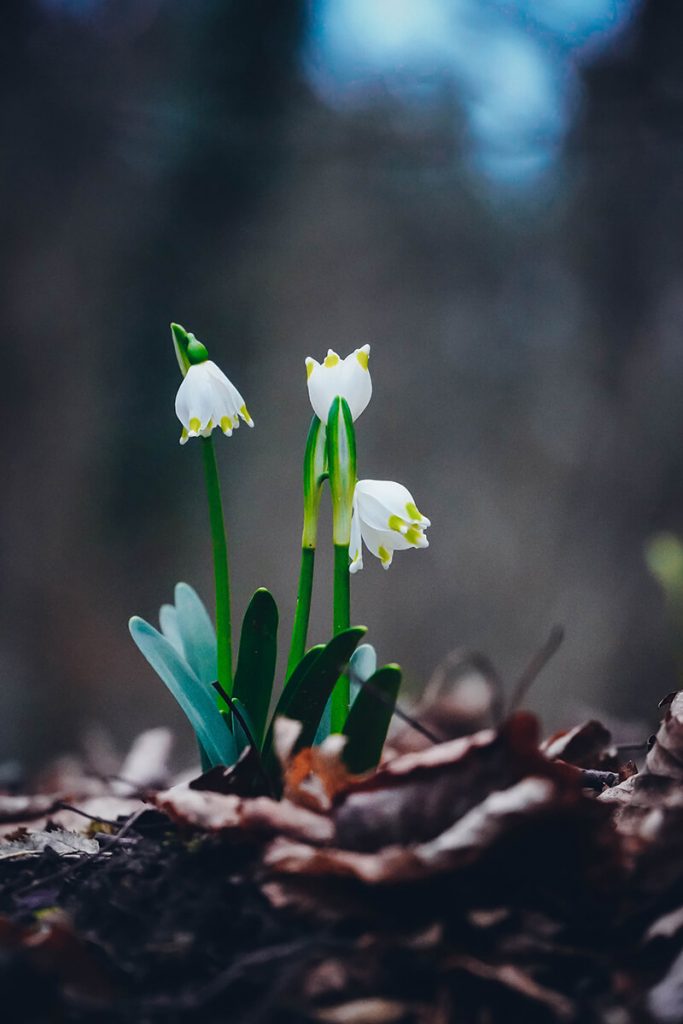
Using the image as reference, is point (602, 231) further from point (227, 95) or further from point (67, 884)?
point (67, 884)

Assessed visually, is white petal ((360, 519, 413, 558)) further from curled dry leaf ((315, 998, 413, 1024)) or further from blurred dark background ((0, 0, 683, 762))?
blurred dark background ((0, 0, 683, 762))

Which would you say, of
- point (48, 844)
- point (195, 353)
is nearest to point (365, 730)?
point (48, 844)

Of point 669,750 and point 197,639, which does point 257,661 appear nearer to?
point 197,639

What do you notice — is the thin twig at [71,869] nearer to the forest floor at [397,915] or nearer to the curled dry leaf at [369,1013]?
the forest floor at [397,915]

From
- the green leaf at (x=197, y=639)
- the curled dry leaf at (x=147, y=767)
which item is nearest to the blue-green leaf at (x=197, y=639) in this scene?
the green leaf at (x=197, y=639)

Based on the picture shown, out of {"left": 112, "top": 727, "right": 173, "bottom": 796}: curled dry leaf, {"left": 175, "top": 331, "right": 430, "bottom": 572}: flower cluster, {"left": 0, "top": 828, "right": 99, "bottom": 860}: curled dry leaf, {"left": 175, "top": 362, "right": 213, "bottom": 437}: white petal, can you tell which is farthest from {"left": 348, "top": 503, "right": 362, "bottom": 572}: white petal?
{"left": 112, "top": 727, "right": 173, "bottom": 796}: curled dry leaf

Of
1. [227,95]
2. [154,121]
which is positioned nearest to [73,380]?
[154,121]
